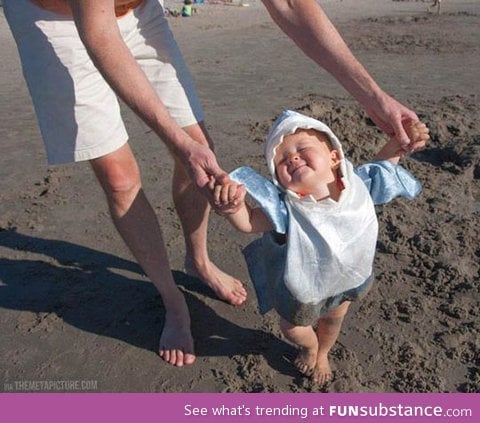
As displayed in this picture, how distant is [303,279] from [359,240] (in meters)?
0.23

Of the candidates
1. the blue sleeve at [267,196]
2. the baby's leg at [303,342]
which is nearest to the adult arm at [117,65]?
the blue sleeve at [267,196]

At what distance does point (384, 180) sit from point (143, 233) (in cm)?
99

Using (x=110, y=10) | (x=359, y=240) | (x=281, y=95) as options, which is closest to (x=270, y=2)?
(x=110, y=10)

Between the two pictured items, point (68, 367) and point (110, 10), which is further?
point (68, 367)

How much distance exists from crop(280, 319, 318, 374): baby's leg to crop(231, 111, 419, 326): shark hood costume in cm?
11

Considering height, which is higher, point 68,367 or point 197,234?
point 197,234

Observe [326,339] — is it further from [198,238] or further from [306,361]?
[198,238]

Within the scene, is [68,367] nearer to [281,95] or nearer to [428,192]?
[428,192]

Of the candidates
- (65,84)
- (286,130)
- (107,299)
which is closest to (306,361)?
(286,130)

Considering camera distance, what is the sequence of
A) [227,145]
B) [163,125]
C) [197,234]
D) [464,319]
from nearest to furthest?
[163,125] → [464,319] → [197,234] → [227,145]

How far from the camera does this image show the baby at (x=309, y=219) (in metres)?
1.94

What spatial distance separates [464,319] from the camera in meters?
2.63

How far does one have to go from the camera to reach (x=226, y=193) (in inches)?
66.1

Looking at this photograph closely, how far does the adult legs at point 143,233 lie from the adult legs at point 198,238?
27 centimetres
